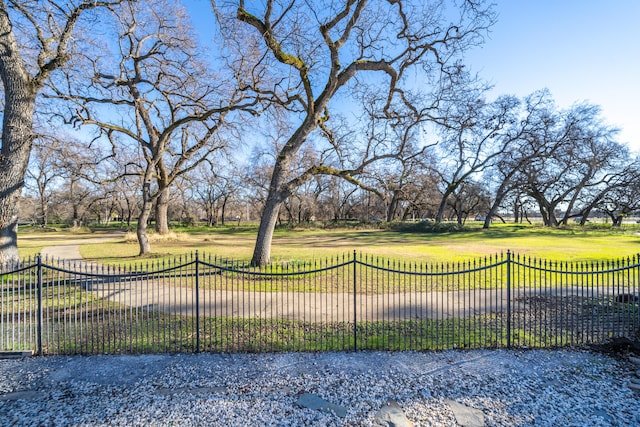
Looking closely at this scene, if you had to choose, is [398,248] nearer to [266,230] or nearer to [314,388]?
[266,230]

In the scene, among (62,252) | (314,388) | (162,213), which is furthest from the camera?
(162,213)

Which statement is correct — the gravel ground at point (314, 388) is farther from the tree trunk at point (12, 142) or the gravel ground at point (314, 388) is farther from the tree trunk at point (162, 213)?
the tree trunk at point (162, 213)

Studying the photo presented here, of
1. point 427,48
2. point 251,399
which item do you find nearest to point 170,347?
point 251,399

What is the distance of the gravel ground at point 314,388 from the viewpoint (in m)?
3.37

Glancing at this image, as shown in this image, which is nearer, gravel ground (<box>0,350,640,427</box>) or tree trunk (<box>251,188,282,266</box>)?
gravel ground (<box>0,350,640,427</box>)

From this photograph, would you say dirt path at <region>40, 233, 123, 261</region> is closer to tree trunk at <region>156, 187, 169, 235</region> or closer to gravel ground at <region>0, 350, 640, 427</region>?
tree trunk at <region>156, 187, 169, 235</region>

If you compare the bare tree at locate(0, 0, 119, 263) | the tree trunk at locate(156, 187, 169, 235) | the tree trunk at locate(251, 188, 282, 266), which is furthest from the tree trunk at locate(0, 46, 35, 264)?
the tree trunk at locate(156, 187, 169, 235)

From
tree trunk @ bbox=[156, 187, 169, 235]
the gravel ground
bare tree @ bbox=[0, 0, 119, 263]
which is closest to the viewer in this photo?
the gravel ground

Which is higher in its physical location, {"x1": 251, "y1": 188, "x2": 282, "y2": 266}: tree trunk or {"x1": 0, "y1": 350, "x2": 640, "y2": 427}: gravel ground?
{"x1": 251, "y1": 188, "x2": 282, "y2": 266}: tree trunk

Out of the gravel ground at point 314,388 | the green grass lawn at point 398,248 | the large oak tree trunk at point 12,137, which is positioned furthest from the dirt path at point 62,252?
the gravel ground at point 314,388

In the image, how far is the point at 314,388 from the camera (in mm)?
3889

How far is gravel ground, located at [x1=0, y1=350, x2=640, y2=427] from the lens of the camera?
337 centimetres

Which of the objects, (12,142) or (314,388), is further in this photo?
(12,142)

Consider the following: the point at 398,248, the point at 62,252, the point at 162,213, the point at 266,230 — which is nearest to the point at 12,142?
the point at 266,230
